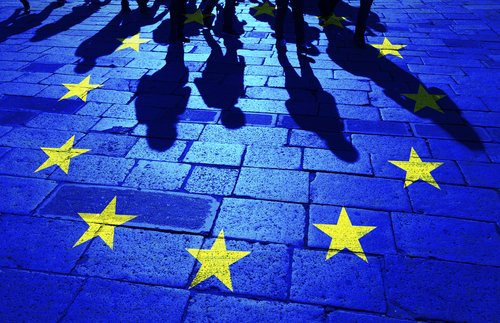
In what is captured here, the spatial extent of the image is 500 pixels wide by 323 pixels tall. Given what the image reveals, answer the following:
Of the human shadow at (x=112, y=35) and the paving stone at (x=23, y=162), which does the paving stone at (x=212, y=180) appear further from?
the human shadow at (x=112, y=35)

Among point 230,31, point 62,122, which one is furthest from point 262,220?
point 230,31

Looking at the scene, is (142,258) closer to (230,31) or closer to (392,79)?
(392,79)

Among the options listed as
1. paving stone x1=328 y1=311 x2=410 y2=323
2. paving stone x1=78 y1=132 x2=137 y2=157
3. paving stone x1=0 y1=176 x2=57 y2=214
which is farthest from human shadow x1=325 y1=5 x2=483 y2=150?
paving stone x1=0 y1=176 x2=57 y2=214

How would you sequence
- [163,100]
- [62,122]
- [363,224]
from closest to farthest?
[363,224], [62,122], [163,100]

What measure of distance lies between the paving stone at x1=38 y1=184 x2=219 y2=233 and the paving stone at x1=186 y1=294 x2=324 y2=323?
637 millimetres

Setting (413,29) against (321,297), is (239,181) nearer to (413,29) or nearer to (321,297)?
(321,297)

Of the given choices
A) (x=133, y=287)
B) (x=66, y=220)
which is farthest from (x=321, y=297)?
(x=66, y=220)

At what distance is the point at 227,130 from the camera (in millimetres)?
4031

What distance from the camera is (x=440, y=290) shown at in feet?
7.73

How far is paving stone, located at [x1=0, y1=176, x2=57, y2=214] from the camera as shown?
3059 mm

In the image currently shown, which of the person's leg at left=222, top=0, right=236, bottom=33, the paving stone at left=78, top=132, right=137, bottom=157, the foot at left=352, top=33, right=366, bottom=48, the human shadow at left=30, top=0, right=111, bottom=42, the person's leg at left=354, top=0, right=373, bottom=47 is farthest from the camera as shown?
the human shadow at left=30, top=0, right=111, bottom=42

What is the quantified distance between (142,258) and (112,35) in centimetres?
551

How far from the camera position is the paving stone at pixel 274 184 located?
3.14 metres

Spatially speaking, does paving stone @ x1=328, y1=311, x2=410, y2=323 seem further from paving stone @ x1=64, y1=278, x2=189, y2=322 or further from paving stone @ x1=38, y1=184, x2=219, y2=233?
paving stone @ x1=38, y1=184, x2=219, y2=233
